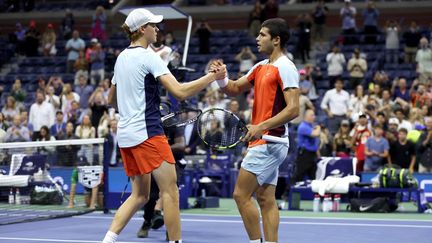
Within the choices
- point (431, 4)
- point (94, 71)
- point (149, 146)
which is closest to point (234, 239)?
point (149, 146)

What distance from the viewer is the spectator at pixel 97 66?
87.3 feet

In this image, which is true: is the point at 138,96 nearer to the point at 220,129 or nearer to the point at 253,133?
the point at 220,129

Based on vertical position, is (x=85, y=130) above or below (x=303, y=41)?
below

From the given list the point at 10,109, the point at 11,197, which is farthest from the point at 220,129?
the point at 10,109

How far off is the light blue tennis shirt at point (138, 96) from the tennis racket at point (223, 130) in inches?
17.2

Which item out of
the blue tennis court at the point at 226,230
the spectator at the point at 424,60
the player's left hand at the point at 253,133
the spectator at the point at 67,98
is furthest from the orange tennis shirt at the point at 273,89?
the spectator at the point at 67,98

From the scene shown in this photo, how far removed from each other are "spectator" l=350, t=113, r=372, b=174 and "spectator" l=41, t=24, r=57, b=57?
1392cm

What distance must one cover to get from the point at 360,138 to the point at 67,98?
811 centimetres

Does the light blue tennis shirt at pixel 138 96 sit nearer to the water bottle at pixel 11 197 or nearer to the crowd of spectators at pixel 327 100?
the water bottle at pixel 11 197

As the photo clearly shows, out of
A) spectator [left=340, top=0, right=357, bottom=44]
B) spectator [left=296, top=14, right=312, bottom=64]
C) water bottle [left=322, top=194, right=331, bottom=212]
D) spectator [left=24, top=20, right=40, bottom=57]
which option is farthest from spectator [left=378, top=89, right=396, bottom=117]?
spectator [left=24, top=20, right=40, bottom=57]

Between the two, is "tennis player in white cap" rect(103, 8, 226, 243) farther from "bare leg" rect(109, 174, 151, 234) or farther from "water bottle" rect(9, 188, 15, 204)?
"water bottle" rect(9, 188, 15, 204)

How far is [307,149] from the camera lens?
58.0ft

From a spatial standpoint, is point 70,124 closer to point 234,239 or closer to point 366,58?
point 366,58

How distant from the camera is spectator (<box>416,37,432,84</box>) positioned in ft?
76.4
